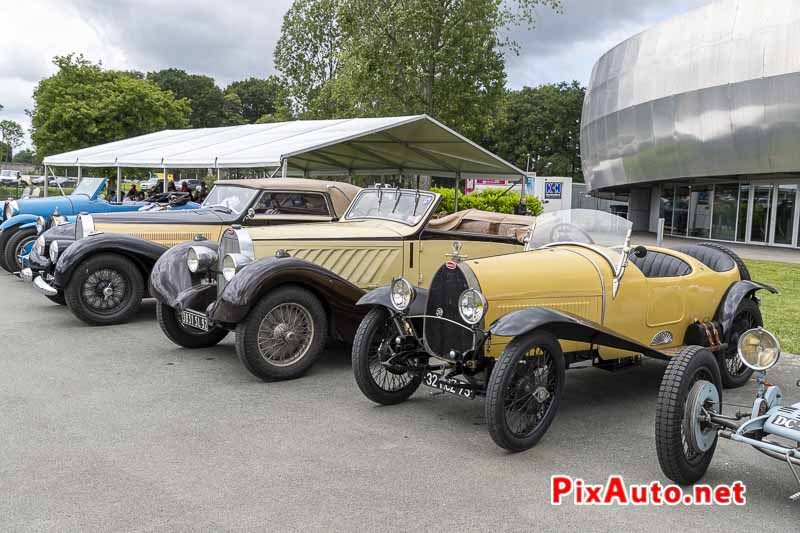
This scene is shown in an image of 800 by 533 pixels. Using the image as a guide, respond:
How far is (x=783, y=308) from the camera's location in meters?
10.8

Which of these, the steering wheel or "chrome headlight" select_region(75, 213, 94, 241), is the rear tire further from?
the steering wheel

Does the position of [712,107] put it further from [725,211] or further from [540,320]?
[540,320]

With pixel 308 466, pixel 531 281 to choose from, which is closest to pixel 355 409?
pixel 308 466

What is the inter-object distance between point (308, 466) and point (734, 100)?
82.4 ft

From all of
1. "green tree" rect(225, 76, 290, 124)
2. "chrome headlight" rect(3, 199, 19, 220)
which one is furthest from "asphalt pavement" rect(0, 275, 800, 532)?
"green tree" rect(225, 76, 290, 124)

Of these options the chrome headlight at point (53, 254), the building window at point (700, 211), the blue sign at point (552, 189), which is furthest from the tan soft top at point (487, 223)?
the blue sign at point (552, 189)

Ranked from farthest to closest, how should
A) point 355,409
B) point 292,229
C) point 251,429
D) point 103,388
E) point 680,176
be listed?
1. point 680,176
2. point 292,229
3. point 103,388
4. point 355,409
5. point 251,429

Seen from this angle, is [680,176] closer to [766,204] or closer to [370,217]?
[766,204]

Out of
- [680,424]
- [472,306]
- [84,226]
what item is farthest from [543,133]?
[680,424]

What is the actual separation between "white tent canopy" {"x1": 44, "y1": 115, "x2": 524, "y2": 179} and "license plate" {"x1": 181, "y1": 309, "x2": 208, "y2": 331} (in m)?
4.63

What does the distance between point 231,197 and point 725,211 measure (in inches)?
969

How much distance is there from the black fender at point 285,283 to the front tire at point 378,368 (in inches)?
43.1

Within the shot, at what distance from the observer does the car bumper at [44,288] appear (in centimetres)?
919

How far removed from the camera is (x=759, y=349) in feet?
14.0
